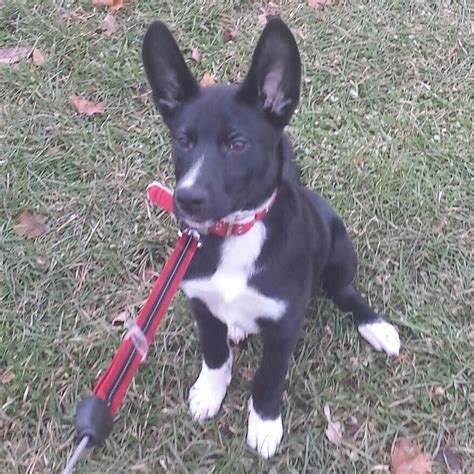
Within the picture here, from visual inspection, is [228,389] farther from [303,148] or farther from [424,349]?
[303,148]

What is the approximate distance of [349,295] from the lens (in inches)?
130

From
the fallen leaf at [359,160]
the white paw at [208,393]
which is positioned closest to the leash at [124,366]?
the white paw at [208,393]

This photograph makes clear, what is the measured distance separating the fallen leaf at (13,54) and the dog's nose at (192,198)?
268 centimetres

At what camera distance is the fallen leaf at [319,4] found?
4.61m

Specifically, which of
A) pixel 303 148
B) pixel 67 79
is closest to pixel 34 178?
pixel 67 79

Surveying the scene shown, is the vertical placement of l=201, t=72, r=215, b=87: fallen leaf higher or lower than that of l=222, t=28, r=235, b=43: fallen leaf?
lower

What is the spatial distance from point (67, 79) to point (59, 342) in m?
1.72

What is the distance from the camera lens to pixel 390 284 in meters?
3.49

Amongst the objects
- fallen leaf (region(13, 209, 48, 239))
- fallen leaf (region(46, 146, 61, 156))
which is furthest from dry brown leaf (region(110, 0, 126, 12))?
fallen leaf (region(13, 209, 48, 239))

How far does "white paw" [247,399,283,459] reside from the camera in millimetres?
2979

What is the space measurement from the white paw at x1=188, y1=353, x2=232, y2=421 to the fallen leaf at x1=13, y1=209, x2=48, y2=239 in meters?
A: 1.18

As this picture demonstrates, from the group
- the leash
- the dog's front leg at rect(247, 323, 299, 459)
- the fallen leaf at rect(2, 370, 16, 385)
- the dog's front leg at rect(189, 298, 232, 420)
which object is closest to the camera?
the leash

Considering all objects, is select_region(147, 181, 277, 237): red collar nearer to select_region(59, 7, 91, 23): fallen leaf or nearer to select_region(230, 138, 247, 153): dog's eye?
select_region(230, 138, 247, 153): dog's eye

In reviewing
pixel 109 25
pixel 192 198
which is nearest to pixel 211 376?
pixel 192 198
